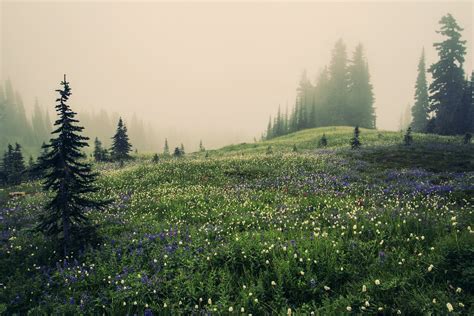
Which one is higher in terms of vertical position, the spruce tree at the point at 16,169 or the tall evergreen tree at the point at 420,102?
the tall evergreen tree at the point at 420,102

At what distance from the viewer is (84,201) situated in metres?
8.41

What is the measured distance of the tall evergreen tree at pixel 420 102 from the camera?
6821 cm

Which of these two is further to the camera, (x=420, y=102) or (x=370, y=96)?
(x=370, y=96)

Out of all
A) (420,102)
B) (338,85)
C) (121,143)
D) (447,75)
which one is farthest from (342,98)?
(121,143)

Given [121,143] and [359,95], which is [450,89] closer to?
[359,95]

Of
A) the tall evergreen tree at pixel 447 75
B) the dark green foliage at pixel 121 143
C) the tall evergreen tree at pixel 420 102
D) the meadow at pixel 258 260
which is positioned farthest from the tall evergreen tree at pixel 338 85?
the meadow at pixel 258 260

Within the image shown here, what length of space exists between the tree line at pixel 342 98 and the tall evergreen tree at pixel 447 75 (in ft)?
107

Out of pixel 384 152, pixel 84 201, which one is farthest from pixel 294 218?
pixel 384 152

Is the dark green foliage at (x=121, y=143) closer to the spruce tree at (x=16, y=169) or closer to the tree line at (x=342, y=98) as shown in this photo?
the spruce tree at (x=16, y=169)

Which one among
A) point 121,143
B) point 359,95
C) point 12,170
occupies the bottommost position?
point 12,170

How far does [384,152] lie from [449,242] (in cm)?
2272

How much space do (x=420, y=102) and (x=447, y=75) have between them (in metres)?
22.3

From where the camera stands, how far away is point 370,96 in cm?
8738

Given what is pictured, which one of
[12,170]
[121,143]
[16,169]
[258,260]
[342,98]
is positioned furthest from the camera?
[342,98]
